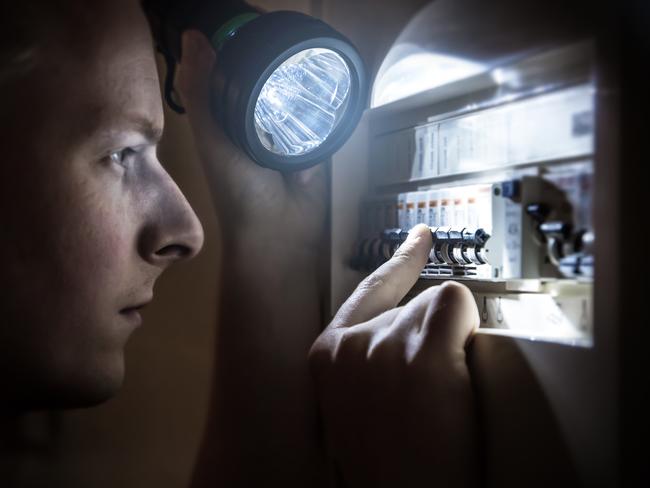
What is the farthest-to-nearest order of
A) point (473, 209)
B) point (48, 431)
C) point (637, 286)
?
point (48, 431)
point (473, 209)
point (637, 286)

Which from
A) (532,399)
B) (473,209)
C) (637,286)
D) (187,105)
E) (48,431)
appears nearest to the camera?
(637,286)

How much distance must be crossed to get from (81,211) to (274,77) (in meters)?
0.38

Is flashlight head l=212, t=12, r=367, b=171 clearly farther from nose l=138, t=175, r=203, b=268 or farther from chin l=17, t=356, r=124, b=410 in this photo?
chin l=17, t=356, r=124, b=410

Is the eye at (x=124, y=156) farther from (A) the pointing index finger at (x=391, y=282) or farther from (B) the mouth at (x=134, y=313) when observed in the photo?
(A) the pointing index finger at (x=391, y=282)

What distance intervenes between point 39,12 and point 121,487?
0.76 meters

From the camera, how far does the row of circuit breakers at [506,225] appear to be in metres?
0.72

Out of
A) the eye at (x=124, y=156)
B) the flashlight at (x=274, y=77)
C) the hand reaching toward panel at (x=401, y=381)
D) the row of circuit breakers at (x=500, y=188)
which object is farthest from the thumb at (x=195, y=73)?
the hand reaching toward panel at (x=401, y=381)

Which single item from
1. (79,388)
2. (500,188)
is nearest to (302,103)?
(500,188)

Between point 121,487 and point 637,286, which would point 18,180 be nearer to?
point 121,487

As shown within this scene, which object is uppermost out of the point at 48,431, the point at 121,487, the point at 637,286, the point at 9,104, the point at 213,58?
the point at 213,58

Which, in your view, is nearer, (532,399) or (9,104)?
(532,399)

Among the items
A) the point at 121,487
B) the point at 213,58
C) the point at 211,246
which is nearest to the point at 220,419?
the point at 121,487

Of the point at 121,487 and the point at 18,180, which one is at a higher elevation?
the point at 18,180

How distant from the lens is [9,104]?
0.92 metres
